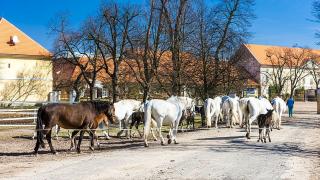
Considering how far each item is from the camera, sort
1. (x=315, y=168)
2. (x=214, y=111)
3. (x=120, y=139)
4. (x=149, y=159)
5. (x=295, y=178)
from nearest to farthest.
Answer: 1. (x=295, y=178)
2. (x=315, y=168)
3. (x=149, y=159)
4. (x=120, y=139)
5. (x=214, y=111)

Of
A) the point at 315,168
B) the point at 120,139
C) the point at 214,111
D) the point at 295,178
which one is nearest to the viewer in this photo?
the point at 295,178

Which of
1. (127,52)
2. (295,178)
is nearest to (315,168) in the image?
(295,178)

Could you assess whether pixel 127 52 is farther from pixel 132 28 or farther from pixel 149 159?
pixel 149 159

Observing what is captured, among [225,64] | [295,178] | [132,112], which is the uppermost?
[225,64]

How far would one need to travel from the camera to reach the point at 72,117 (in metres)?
14.9

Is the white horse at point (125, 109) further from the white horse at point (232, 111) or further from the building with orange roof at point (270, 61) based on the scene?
the building with orange roof at point (270, 61)

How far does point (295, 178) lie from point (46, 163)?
6534mm

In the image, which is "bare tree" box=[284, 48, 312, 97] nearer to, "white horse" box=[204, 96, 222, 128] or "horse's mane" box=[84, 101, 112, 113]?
"white horse" box=[204, 96, 222, 128]

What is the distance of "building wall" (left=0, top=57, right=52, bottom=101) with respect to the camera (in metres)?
54.1

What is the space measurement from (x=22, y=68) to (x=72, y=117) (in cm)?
4337

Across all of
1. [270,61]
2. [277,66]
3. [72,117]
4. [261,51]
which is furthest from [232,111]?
[261,51]

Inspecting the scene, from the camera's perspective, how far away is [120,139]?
64.4 feet

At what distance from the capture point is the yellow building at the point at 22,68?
177 ft

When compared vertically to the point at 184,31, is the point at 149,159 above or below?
below
